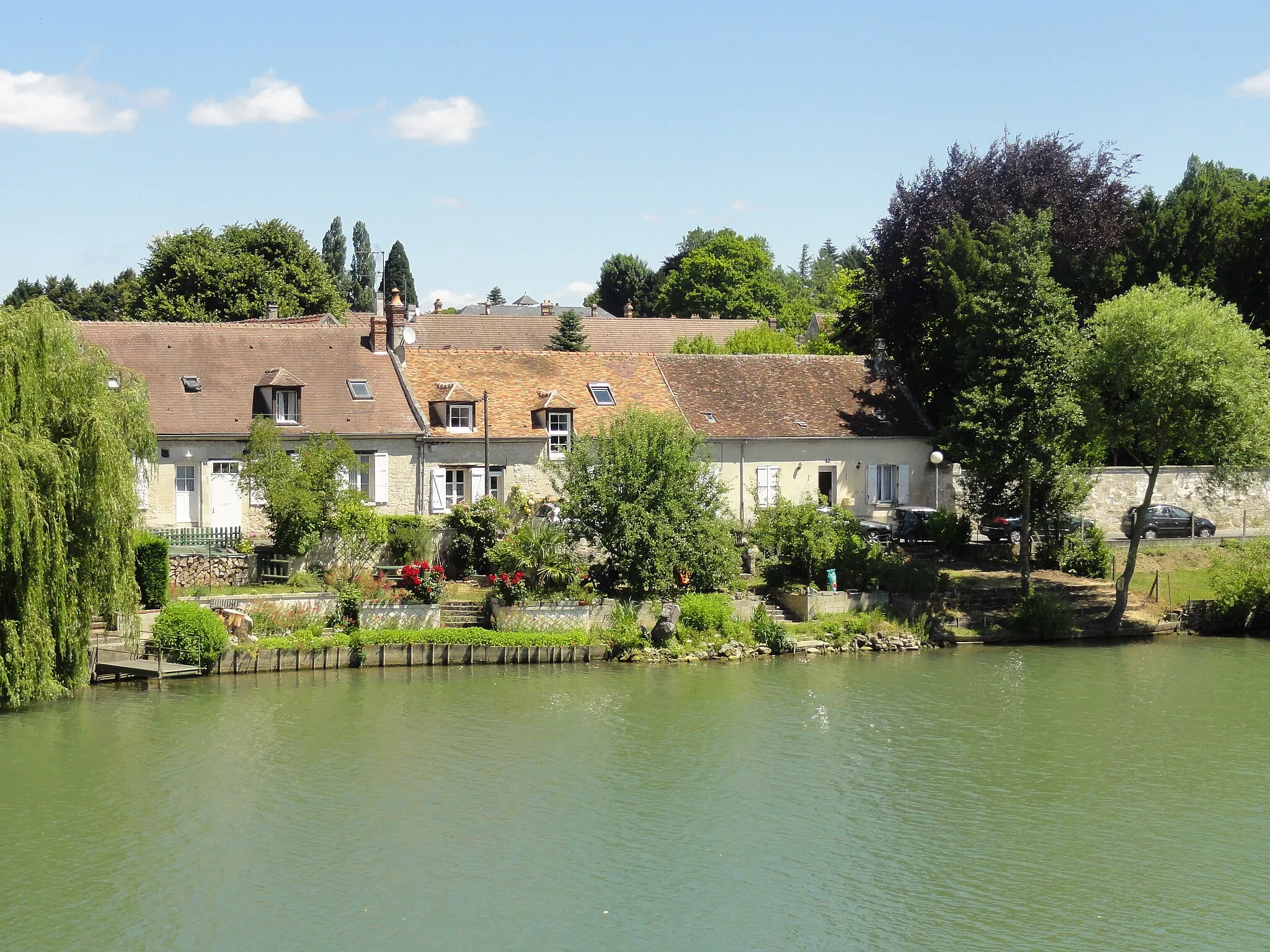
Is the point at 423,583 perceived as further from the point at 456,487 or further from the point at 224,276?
the point at 224,276

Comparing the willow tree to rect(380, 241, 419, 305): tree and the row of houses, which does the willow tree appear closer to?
the row of houses

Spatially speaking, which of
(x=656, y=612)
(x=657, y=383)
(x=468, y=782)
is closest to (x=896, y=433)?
(x=657, y=383)

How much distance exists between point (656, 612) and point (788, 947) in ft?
54.5

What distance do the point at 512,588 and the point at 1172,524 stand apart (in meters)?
21.3

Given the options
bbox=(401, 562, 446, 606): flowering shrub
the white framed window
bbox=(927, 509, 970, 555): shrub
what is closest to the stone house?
bbox=(401, 562, 446, 606): flowering shrub

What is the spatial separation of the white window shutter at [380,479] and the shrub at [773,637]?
11.2 meters

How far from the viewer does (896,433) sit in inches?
1682

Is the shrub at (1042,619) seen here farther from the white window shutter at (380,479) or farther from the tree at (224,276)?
the tree at (224,276)

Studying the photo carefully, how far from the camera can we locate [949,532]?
39281 mm

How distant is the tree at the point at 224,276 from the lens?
60219 mm

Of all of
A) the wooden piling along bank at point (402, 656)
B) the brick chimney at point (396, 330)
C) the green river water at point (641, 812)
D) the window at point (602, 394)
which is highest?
the brick chimney at point (396, 330)

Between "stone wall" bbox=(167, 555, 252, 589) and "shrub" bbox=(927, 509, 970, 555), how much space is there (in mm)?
19373

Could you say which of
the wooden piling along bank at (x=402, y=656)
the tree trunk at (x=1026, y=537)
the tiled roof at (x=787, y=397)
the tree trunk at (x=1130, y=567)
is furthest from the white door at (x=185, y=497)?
the tree trunk at (x=1130, y=567)

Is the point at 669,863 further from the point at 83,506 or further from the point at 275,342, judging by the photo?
the point at 275,342
